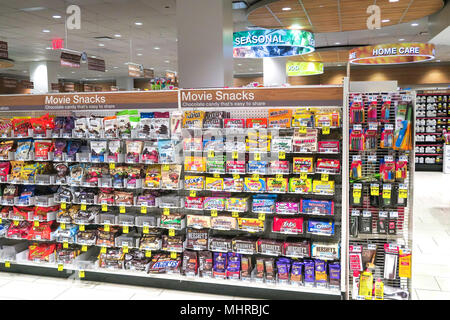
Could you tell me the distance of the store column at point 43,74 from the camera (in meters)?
16.3

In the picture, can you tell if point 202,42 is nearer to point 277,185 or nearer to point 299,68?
point 277,185

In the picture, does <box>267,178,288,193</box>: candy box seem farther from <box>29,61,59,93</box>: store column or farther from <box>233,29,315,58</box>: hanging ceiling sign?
<box>29,61,59,93</box>: store column

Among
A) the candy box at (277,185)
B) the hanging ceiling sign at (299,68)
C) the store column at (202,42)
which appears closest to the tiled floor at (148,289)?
the candy box at (277,185)

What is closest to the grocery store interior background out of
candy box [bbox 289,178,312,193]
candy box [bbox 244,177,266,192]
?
candy box [bbox 289,178,312,193]

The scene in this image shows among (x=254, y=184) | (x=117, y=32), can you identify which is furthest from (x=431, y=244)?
(x=117, y=32)

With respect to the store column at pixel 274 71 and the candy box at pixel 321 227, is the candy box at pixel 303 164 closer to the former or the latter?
the candy box at pixel 321 227

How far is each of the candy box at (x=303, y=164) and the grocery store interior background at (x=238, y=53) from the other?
0.35 m

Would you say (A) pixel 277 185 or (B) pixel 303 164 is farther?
(A) pixel 277 185

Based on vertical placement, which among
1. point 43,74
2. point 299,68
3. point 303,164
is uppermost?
point 43,74

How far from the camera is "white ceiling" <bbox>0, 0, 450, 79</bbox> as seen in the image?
830cm

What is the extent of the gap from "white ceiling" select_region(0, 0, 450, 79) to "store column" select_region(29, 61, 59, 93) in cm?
34

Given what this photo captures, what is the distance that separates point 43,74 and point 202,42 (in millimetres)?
13080

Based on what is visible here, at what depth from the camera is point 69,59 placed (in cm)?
940

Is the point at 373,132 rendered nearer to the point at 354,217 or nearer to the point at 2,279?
the point at 354,217
